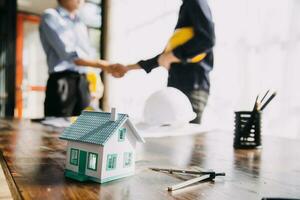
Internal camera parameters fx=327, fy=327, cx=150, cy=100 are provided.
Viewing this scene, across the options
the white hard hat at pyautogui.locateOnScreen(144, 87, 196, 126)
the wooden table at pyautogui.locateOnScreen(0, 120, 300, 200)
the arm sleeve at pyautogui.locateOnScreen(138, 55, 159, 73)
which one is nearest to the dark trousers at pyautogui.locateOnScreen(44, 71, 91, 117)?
the arm sleeve at pyautogui.locateOnScreen(138, 55, 159, 73)

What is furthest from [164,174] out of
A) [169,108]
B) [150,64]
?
[150,64]

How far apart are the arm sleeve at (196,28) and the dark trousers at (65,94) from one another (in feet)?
3.24

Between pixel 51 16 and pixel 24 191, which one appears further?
pixel 51 16

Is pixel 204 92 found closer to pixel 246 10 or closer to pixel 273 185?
pixel 246 10

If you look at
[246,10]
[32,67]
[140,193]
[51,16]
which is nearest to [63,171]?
[140,193]

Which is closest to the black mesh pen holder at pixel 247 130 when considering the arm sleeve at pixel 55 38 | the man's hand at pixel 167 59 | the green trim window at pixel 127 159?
the green trim window at pixel 127 159

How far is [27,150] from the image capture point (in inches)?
36.1

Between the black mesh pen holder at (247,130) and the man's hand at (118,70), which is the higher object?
the man's hand at (118,70)

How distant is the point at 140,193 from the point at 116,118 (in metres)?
0.17

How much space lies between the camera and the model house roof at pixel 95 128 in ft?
1.95

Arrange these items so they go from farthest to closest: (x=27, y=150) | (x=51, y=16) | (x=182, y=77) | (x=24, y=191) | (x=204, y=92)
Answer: (x=51, y=16), (x=204, y=92), (x=182, y=77), (x=27, y=150), (x=24, y=191)

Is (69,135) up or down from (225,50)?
down

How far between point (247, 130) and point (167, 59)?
Answer: 2.53 feet

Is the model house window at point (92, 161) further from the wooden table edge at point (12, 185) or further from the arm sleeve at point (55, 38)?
the arm sleeve at point (55, 38)
